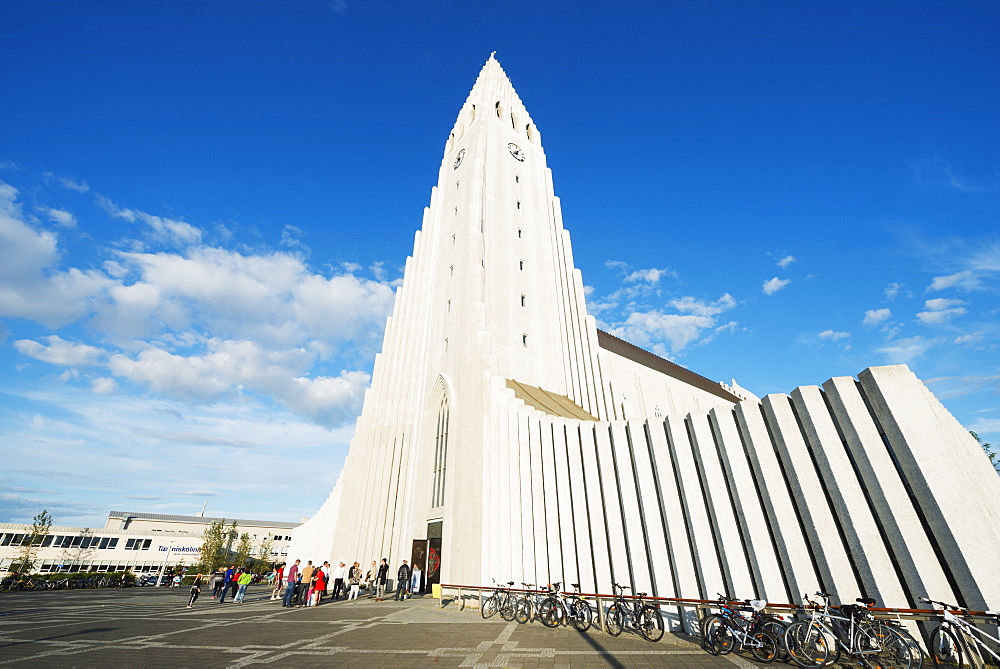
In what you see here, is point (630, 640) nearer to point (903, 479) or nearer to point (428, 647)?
point (428, 647)

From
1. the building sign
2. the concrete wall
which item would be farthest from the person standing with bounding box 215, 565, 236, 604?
the building sign

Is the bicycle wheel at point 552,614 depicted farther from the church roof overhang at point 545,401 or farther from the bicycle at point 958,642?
the church roof overhang at point 545,401

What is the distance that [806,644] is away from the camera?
7.83 m

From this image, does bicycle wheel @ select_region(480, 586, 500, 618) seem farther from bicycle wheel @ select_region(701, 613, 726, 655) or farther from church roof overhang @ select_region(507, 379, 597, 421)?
church roof overhang @ select_region(507, 379, 597, 421)

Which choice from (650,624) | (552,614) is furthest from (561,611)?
(650,624)

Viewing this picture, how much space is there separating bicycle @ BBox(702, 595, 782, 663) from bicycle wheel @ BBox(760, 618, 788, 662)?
0.05ft

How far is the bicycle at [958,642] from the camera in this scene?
23.4ft

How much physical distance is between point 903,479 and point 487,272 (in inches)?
873

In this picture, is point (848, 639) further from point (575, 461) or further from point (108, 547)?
point (108, 547)

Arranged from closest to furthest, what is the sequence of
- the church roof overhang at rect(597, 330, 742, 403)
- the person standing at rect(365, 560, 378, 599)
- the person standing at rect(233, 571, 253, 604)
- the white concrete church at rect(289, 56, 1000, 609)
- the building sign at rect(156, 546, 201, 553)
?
the white concrete church at rect(289, 56, 1000, 609) → the person standing at rect(233, 571, 253, 604) → the person standing at rect(365, 560, 378, 599) → the church roof overhang at rect(597, 330, 742, 403) → the building sign at rect(156, 546, 201, 553)

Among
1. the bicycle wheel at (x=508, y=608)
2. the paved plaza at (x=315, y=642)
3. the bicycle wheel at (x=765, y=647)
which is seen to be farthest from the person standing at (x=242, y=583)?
the bicycle wheel at (x=765, y=647)

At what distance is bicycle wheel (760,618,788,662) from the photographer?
26.9 feet

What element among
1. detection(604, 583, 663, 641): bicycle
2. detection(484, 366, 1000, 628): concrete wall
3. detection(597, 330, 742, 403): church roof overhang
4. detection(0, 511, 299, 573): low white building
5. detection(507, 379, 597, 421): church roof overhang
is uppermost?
detection(597, 330, 742, 403): church roof overhang

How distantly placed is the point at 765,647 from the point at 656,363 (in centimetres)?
4490
